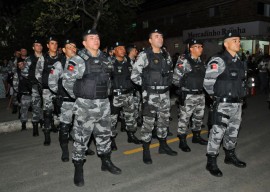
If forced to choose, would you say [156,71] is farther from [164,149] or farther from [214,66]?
[164,149]

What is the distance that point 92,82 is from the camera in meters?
4.14

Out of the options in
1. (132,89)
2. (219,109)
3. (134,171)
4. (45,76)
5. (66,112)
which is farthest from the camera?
(132,89)

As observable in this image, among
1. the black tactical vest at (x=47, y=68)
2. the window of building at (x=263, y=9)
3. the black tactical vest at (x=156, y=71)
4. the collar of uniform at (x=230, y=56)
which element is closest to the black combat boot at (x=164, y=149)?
the black tactical vest at (x=156, y=71)

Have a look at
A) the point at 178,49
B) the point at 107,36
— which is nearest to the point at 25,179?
the point at 107,36

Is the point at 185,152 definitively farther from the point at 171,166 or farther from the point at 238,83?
the point at 238,83

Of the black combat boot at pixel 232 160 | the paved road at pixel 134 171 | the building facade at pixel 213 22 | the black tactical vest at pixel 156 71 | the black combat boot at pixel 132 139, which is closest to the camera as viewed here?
the paved road at pixel 134 171

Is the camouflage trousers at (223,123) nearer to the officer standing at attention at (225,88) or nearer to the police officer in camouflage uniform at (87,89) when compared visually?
the officer standing at attention at (225,88)

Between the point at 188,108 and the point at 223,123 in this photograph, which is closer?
the point at 223,123

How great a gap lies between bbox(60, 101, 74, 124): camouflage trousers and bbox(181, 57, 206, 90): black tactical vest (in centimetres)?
227

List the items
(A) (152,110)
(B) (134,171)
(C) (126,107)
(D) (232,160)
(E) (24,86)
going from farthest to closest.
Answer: (E) (24,86)
(C) (126,107)
(A) (152,110)
(D) (232,160)
(B) (134,171)

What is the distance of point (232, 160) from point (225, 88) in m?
1.36

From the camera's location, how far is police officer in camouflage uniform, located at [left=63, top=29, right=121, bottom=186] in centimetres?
414

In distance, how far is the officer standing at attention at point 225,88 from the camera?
175 inches

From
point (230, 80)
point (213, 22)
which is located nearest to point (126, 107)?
point (230, 80)
